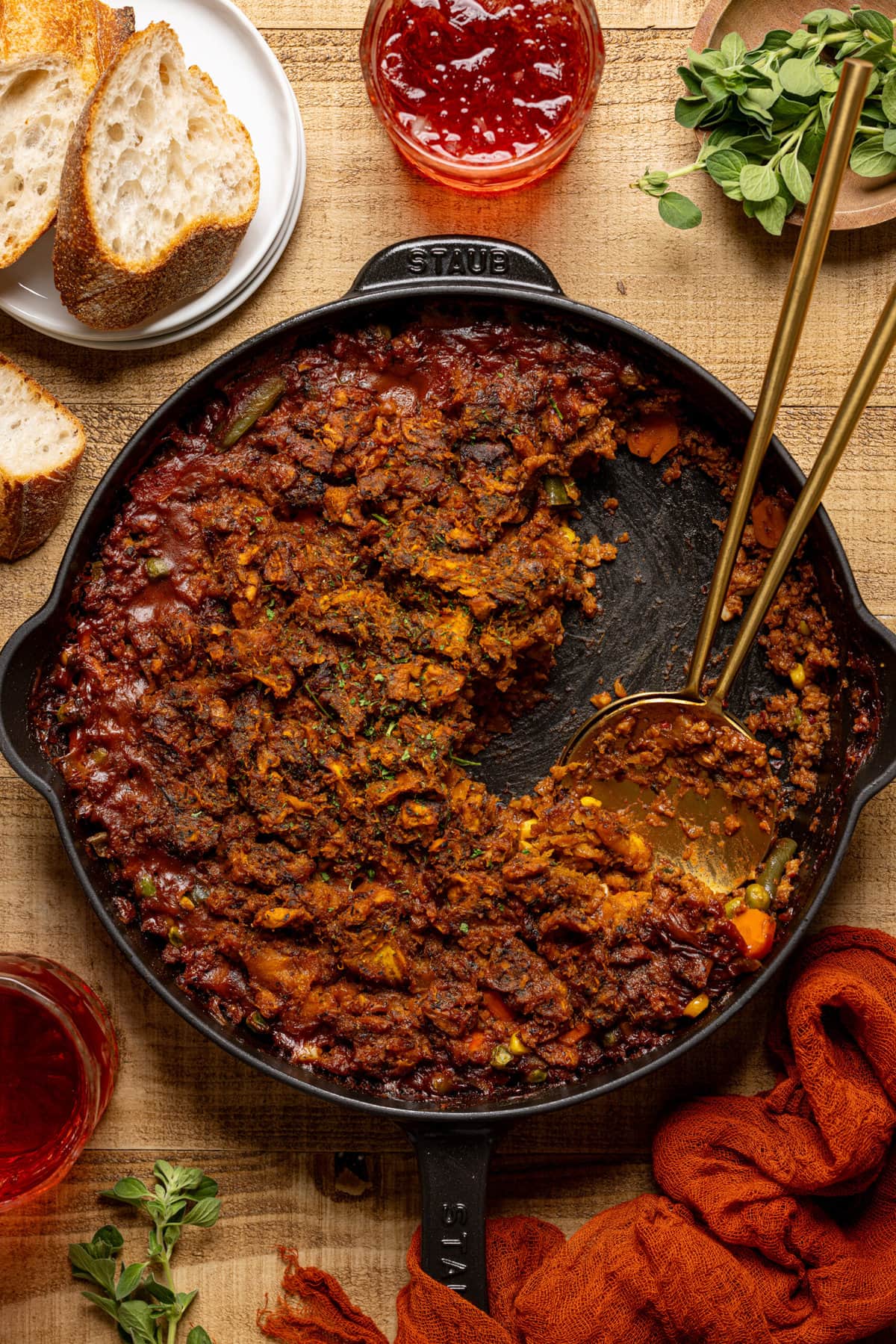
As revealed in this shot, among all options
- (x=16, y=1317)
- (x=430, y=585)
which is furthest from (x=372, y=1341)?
(x=430, y=585)

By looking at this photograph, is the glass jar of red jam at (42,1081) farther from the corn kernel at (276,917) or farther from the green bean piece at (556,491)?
the green bean piece at (556,491)

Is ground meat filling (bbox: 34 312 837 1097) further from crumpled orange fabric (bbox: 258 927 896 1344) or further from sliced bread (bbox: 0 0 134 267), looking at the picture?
sliced bread (bbox: 0 0 134 267)

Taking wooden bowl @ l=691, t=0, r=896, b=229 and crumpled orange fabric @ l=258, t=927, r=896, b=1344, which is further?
wooden bowl @ l=691, t=0, r=896, b=229

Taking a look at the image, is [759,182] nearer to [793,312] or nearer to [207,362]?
[793,312]

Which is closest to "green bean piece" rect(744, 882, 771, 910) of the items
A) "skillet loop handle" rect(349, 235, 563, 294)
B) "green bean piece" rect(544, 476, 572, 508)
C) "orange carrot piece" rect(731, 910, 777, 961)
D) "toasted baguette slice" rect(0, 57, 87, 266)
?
"orange carrot piece" rect(731, 910, 777, 961)

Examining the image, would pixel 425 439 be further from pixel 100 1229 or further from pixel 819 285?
pixel 100 1229

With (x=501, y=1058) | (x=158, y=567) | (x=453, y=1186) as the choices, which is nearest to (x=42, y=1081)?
(x=453, y=1186)

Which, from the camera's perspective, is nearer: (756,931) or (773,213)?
(756,931)
